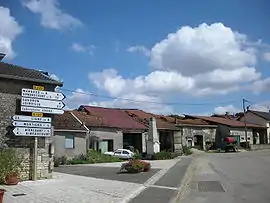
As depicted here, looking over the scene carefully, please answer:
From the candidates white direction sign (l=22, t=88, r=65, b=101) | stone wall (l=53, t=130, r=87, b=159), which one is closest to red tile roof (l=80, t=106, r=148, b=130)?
stone wall (l=53, t=130, r=87, b=159)

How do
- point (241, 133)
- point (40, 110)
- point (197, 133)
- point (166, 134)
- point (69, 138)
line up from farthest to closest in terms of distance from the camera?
point (241, 133) → point (197, 133) → point (166, 134) → point (69, 138) → point (40, 110)

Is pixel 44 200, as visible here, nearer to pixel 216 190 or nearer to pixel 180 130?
pixel 216 190

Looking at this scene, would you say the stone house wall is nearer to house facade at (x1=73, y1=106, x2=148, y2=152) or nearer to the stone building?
the stone building

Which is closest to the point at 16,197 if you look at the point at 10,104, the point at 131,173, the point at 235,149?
the point at 10,104

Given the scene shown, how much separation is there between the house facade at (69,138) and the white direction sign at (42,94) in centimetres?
1397

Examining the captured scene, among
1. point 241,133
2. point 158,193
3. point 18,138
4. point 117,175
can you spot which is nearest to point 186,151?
point 241,133

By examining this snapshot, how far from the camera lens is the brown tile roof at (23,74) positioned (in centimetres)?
1720

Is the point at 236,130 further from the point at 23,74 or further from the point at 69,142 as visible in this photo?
the point at 23,74

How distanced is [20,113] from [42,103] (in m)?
1.19

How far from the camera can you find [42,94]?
59.4 feet

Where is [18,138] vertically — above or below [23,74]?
below

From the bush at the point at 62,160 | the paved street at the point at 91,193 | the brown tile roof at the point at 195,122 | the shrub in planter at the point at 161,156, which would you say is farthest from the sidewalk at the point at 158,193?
the brown tile roof at the point at 195,122

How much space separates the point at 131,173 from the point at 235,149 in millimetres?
35821

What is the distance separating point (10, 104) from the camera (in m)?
17.2
